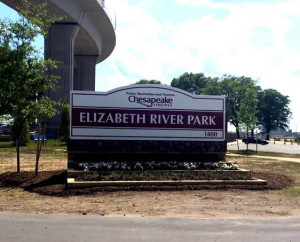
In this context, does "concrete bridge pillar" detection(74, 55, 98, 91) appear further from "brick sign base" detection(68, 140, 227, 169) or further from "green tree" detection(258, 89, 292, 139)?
"green tree" detection(258, 89, 292, 139)

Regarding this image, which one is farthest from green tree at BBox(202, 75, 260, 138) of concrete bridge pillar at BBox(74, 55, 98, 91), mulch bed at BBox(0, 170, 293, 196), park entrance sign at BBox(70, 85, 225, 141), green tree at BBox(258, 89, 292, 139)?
mulch bed at BBox(0, 170, 293, 196)

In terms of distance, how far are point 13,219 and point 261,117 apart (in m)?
107

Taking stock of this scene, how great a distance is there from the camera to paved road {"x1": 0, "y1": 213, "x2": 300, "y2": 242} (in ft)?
20.1

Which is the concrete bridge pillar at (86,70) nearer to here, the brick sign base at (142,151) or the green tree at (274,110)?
the brick sign base at (142,151)

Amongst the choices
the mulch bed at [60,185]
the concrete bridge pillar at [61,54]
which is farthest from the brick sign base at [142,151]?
the concrete bridge pillar at [61,54]

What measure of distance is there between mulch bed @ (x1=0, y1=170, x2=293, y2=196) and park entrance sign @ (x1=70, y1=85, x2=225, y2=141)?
5.79 ft

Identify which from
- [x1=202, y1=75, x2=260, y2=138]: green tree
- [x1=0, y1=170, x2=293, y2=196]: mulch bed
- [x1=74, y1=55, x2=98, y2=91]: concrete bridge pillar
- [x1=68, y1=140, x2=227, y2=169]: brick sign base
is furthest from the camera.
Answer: [x1=202, y1=75, x2=260, y2=138]: green tree

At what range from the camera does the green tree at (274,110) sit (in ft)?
351

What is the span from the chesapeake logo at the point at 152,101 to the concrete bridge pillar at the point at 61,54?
85.6 feet

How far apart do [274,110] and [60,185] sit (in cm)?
10246

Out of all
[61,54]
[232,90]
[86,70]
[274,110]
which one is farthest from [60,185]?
[274,110]

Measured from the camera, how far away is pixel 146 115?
14.3 metres

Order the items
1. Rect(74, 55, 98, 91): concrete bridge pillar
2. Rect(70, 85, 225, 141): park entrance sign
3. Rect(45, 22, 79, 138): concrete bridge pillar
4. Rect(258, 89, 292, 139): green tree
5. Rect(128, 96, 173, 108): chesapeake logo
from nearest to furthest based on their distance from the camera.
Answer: Rect(70, 85, 225, 141): park entrance sign < Rect(128, 96, 173, 108): chesapeake logo < Rect(45, 22, 79, 138): concrete bridge pillar < Rect(74, 55, 98, 91): concrete bridge pillar < Rect(258, 89, 292, 139): green tree

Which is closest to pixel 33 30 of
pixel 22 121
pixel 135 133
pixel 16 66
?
pixel 16 66
